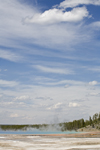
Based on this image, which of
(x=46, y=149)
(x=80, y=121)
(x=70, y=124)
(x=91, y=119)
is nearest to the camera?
(x=46, y=149)

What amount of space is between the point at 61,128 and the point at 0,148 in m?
148

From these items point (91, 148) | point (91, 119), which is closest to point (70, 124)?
point (91, 119)

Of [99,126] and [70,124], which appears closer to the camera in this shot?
[99,126]

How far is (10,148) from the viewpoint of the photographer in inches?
1244

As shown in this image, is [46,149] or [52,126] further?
[52,126]

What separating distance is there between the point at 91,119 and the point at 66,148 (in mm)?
127592

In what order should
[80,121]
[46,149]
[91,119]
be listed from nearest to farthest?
[46,149] → [91,119] → [80,121]

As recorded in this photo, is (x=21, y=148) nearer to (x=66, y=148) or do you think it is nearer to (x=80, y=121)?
(x=66, y=148)

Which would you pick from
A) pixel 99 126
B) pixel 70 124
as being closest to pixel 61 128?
pixel 70 124

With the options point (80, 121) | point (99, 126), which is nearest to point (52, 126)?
point (80, 121)

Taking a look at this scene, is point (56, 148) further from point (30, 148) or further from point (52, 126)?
point (52, 126)

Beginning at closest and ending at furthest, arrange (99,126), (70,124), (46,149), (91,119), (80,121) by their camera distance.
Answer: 1. (46,149)
2. (99,126)
3. (91,119)
4. (80,121)
5. (70,124)

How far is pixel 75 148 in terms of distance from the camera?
31625 millimetres

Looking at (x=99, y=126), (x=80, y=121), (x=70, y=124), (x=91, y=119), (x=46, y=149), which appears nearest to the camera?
(x=46, y=149)
